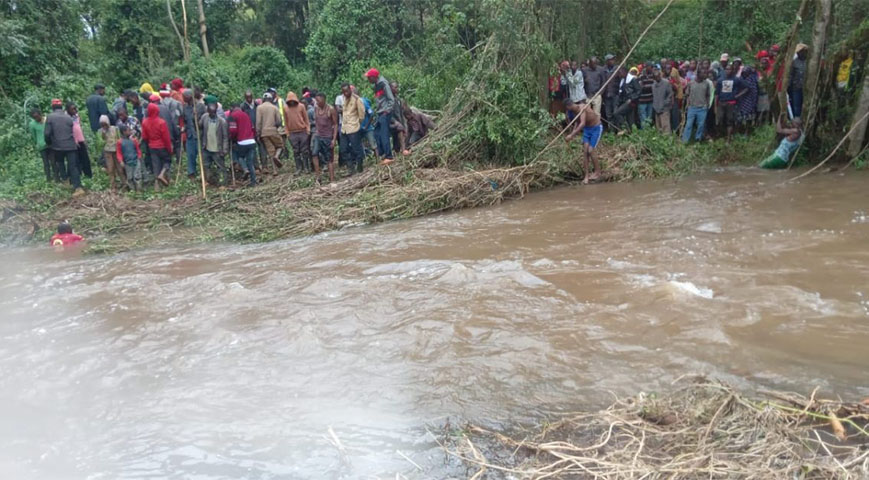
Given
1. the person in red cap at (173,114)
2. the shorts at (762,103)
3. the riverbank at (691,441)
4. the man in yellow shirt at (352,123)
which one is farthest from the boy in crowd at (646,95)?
the riverbank at (691,441)

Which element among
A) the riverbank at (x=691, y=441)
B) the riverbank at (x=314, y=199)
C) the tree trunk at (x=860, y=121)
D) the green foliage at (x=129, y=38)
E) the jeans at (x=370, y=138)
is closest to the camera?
the riverbank at (x=691, y=441)

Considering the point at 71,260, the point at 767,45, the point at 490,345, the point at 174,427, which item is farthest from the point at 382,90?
the point at 767,45

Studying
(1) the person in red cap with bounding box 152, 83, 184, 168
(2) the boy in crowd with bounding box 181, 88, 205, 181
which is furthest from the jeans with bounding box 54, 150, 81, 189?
(2) the boy in crowd with bounding box 181, 88, 205, 181

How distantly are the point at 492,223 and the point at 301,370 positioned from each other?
4.24 meters

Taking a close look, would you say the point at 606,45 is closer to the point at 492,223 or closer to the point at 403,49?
the point at 403,49

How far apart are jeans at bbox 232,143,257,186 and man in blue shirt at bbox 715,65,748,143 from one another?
801 centimetres

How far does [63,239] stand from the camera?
8852 mm

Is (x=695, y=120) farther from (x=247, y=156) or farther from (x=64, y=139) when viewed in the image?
(x=64, y=139)

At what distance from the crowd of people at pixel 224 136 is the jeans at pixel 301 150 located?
0.02 metres

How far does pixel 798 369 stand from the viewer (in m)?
3.86

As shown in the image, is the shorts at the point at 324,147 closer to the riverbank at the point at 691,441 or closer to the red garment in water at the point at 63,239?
the red garment in water at the point at 63,239

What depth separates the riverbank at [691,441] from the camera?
2.86 m

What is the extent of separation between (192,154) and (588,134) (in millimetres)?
6438

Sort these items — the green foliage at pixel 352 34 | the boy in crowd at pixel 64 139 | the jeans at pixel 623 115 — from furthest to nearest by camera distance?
the green foliage at pixel 352 34 → the jeans at pixel 623 115 → the boy in crowd at pixel 64 139
